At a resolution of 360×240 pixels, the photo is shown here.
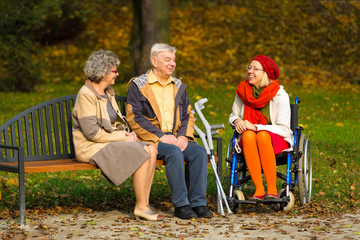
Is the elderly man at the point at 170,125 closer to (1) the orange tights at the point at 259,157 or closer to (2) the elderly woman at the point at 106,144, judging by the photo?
(2) the elderly woman at the point at 106,144

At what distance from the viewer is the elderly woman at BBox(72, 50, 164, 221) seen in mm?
6113

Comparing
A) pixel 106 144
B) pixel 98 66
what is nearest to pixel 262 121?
pixel 106 144

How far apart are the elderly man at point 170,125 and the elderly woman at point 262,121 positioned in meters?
0.46

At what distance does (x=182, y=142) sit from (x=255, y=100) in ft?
2.61

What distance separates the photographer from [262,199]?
6.36 metres

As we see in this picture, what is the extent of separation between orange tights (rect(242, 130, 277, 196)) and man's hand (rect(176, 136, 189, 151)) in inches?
20.6

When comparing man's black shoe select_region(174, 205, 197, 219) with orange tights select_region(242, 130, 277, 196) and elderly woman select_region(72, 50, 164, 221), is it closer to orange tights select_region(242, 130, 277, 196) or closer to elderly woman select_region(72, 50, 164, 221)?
elderly woman select_region(72, 50, 164, 221)

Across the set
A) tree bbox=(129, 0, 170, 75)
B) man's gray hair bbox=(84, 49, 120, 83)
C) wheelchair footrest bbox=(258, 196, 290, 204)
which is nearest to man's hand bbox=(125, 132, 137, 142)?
man's gray hair bbox=(84, 49, 120, 83)

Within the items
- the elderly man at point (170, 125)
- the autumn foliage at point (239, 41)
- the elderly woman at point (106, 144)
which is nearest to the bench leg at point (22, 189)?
the elderly woman at point (106, 144)

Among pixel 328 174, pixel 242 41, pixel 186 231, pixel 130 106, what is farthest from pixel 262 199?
pixel 242 41

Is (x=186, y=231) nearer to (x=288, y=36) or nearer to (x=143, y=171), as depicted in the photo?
(x=143, y=171)

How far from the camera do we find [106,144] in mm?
6164

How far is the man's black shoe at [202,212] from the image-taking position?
621 centimetres

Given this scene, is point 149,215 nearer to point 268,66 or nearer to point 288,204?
point 288,204
